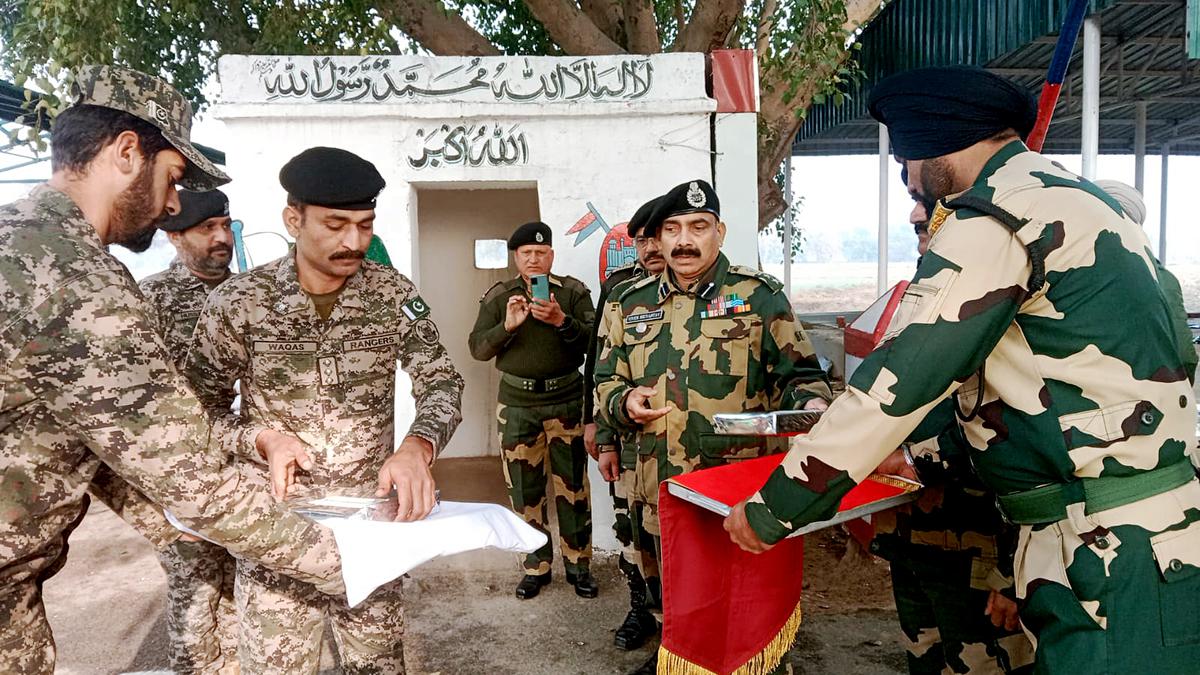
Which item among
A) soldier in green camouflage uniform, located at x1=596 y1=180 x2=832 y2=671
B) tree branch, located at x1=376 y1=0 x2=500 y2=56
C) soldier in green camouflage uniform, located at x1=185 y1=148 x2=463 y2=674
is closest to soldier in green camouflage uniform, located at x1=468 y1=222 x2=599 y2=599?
soldier in green camouflage uniform, located at x1=596 y1=180 x2=832 y2=671

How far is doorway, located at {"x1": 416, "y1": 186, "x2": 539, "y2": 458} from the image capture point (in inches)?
279

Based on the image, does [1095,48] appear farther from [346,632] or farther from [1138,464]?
[346,632]

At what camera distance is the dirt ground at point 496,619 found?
348 cm

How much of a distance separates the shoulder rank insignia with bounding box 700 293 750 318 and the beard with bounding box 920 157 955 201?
1187 mm

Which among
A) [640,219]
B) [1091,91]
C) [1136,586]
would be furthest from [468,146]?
[1091,91]

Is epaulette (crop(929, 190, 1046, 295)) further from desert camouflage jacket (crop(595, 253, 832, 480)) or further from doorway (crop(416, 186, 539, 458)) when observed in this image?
doorway (crop(416, 186, 539, 458))

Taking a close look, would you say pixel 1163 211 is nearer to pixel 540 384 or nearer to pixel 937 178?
pixel 540 384

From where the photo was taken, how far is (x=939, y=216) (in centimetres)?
182

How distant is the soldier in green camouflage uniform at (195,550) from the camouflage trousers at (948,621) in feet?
8.60

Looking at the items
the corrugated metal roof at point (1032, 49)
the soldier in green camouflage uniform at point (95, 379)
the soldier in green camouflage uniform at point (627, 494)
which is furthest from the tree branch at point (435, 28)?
the soldier in green camouflage uniform at point (95, 379)

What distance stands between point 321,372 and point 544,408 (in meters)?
2.15

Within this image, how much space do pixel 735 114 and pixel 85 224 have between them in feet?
13.0

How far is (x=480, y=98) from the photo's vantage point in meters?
4.77

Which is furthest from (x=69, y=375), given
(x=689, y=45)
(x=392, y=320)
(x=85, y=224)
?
(x=689, y=45)
